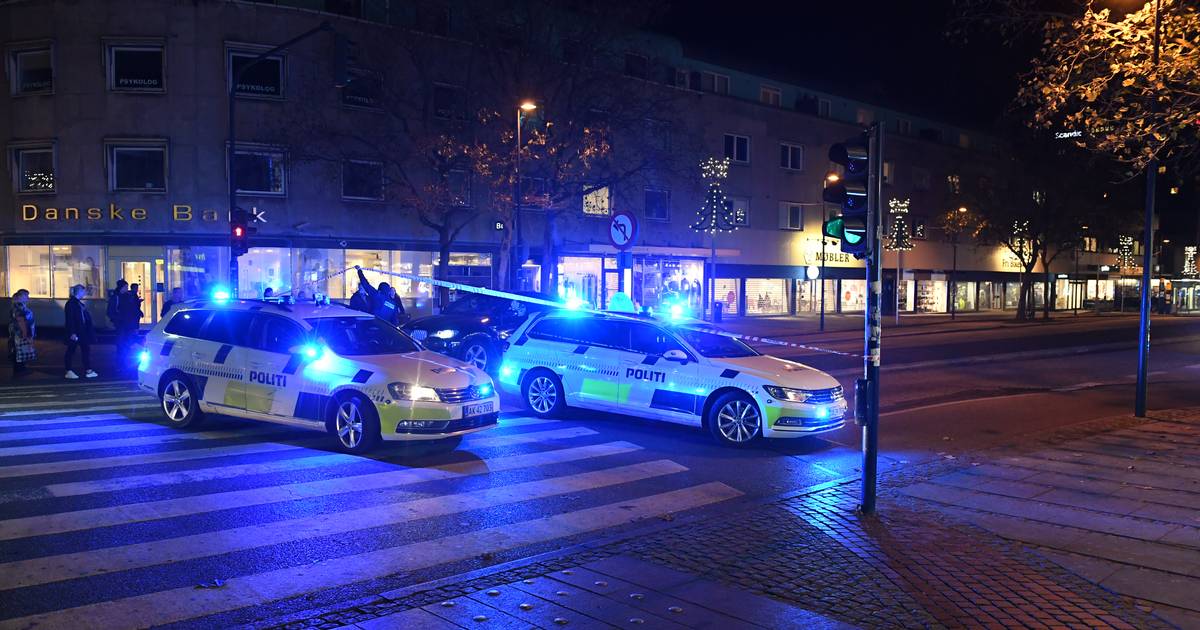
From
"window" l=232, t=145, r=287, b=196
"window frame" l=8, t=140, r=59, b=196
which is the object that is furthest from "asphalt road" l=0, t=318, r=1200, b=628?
"window frame" l=8, t=140, r=59, b=196

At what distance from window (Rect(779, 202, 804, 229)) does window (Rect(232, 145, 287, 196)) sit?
2561cm

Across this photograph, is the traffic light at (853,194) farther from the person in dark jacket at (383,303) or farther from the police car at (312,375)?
the person in dark jacket at (383,303)

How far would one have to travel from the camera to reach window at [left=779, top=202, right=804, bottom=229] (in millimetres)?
44156

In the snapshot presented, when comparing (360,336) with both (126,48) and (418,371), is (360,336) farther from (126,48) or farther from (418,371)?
(126,48)

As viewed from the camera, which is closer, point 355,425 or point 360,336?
point 355,425

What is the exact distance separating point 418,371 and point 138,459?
3011 mm

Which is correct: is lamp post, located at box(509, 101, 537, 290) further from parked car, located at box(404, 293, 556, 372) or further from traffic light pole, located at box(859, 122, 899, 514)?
traffic light pole, located at box(859, 122, 899, 514)

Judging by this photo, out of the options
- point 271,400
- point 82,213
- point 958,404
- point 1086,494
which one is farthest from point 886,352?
point 82,213

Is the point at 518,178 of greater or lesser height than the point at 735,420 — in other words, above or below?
above

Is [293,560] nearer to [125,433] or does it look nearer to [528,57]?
[125,433]

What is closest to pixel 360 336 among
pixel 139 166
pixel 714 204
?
pixel 139 166

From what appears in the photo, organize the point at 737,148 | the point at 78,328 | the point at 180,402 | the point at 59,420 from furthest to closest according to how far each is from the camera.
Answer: the point at 737,148 < the point at 78,328 < the point at 59,420 < the point at 180,402

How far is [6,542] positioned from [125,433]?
4.38 m

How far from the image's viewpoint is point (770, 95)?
44406 mm
